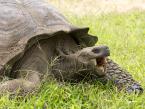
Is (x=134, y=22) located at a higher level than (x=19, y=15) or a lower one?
lower

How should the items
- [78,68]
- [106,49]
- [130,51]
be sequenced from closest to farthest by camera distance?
[106,49] → [78,68] → [130,51]

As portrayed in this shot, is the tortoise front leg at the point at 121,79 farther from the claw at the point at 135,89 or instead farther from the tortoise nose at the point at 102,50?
the tortoise nose at the point at 102,50

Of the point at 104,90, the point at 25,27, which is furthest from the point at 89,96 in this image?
the point at 25,27

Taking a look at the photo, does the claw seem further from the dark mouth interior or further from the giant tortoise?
the dark mouth interior

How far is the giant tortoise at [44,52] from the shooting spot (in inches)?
168

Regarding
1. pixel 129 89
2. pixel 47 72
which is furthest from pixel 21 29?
pixel 129 89

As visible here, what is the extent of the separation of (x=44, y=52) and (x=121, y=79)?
28.7 inches

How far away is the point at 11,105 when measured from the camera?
3.79 metres

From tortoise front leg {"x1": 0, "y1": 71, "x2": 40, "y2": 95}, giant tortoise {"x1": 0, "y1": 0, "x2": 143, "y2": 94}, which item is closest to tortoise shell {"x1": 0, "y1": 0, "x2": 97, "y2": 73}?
giant tortoise {"x1": 0, "y1": 0, "x2": 143, "y2": 94}

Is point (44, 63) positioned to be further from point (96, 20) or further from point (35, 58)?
point (96, 20)

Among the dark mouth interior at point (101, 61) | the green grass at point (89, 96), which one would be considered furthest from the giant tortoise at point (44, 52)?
the green grass at point (89, 96)

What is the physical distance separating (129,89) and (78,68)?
18.8 inches

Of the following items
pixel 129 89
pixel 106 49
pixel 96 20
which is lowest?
pixel 96 20

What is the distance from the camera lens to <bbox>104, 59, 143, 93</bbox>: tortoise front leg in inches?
172
